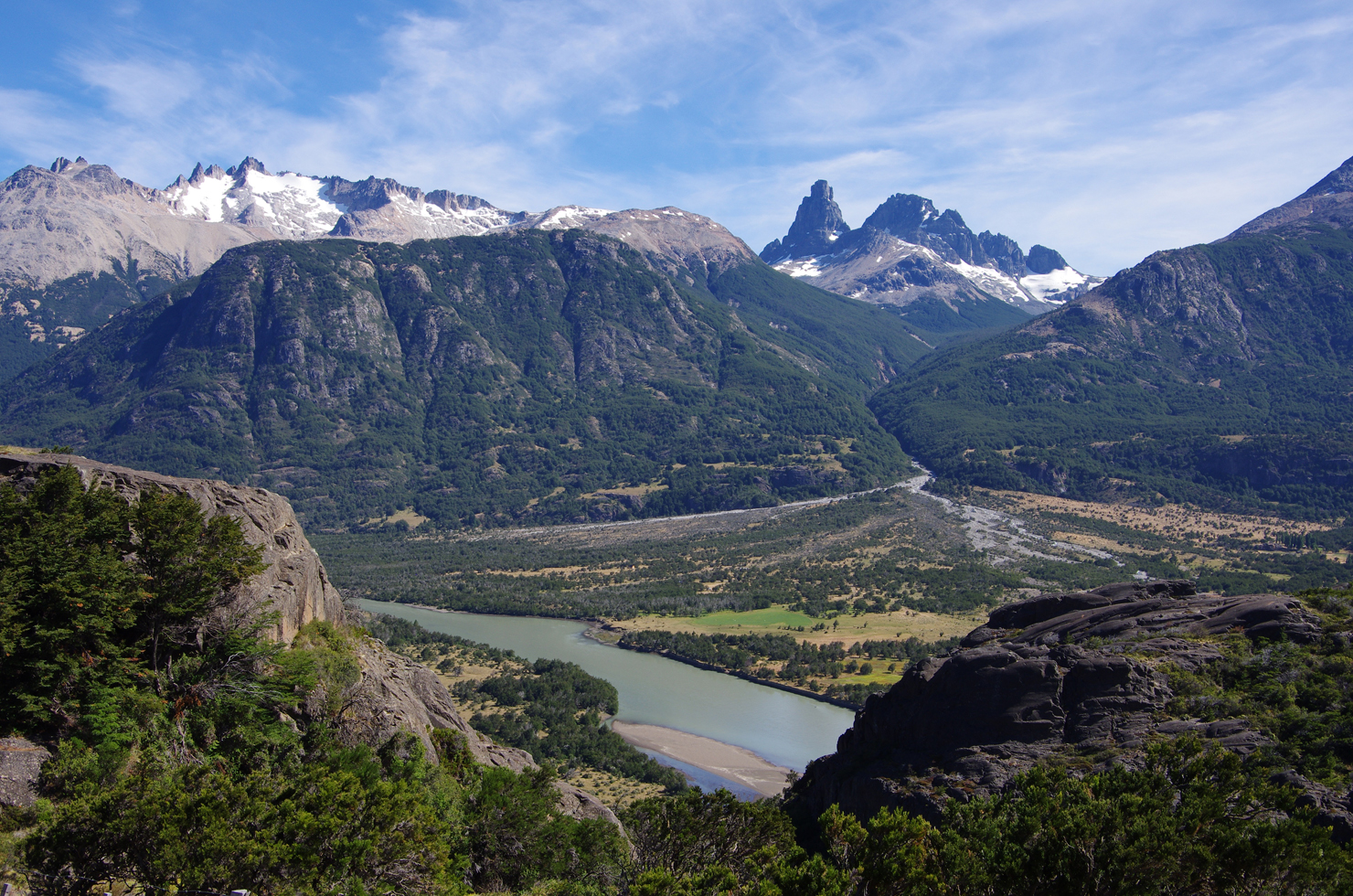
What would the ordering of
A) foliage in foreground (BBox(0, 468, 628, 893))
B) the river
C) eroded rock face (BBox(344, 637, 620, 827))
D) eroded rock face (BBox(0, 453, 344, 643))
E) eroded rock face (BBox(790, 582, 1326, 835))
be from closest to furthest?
foliage in foreground (BBox(0, 468, 628, 893))
eroded rock face (BBox(0, 453, 344, 643))
eroded rock face (BBox(344, 637, 620, 827))
eroded rock face (BBox(790, 582, 1326, 835))
the river

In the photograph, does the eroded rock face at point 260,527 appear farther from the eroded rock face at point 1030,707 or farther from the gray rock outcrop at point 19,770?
the eroded rock face at point 1030,707

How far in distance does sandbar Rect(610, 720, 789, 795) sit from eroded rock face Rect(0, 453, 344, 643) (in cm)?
3561

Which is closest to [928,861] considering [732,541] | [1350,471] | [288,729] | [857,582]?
[288,729]

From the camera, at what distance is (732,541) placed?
16600 centimetres

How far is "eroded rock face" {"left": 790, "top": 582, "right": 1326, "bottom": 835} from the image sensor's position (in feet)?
106

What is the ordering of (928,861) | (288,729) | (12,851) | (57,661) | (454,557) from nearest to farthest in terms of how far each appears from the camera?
(12,851) < (928,861) < (57,661) < (288,729) < (454,557)

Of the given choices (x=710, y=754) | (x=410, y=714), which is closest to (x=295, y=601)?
(x=410, y=714)

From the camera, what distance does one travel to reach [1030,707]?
111 ft

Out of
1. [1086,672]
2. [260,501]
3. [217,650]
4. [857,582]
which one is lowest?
[857,582]

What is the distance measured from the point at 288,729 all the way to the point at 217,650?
12.6ft

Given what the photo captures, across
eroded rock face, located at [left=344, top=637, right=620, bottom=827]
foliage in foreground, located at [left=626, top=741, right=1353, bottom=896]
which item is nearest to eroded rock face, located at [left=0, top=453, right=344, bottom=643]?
eroded rock face, located at [left=344, top=637, right=620, bottom=827]

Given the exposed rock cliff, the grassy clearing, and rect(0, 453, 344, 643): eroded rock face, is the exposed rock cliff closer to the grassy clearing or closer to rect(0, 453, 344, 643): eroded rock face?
rect(0, 453, 344, 643): eroded rock face

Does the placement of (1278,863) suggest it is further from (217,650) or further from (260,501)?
(260,501)

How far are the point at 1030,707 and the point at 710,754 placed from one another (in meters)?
38.0
